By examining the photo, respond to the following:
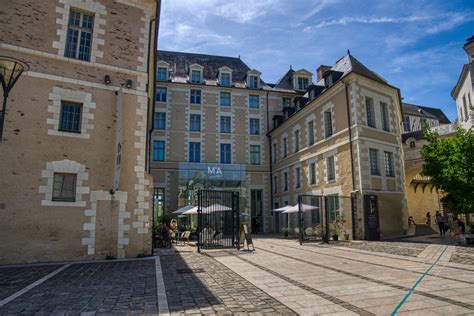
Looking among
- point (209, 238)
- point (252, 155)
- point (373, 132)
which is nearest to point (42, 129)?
point (209, 238)

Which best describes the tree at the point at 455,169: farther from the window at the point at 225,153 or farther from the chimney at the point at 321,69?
the window at the point at 225,153

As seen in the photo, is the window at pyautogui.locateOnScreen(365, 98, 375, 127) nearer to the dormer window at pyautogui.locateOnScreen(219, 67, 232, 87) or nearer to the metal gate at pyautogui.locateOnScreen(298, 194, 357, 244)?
the metal gate at pyautogui.locateOnScreen(298, 194, 357, 244)

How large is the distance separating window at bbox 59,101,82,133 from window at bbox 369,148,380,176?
49.4 feet

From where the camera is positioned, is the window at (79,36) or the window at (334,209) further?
the window at (334,209)

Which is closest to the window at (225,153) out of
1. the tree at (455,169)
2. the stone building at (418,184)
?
the stone building at (418,184)

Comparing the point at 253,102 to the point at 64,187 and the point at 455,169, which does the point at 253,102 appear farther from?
the point at 64,187

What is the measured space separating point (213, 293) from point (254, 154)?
2349 centimetres

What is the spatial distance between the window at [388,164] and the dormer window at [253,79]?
1408 centimetres

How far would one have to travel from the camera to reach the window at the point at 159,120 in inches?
1072

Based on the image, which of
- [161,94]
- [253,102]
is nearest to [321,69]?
[253,102]

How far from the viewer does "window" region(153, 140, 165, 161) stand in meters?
26.7

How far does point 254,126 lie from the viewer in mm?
29406

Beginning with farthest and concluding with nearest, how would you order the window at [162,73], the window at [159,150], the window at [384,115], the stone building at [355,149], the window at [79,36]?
the window at [162,73], the window at [159,150], the window at [384,115], the stone building at [355,149], the window at [79,36]

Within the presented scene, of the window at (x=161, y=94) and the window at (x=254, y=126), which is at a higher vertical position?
the window at (x=161, y=94)
